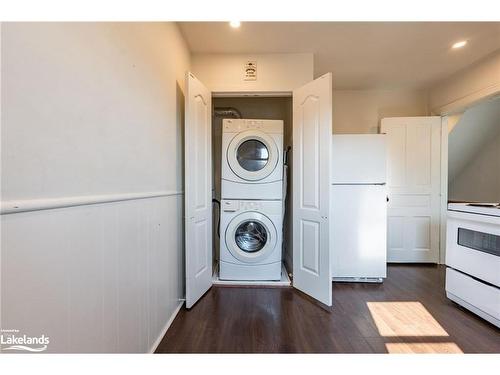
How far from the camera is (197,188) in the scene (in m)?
2.14

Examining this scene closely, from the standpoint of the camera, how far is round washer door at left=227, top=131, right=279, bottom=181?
2.50 metres

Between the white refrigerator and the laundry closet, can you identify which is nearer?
the laundry closet

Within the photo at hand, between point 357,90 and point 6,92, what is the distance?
3802 mm

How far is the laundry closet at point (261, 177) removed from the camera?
6.93 ft

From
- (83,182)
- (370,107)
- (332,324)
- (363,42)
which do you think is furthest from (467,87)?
(83,182)

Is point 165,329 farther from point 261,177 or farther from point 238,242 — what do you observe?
point 261,177

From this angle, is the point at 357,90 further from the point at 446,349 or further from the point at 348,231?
the point at 446,349

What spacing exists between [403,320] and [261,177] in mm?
1738

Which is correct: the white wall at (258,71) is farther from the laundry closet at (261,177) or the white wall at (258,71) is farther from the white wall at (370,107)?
the white wall at (370,107)

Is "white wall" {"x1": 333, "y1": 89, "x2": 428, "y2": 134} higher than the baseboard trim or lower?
higher

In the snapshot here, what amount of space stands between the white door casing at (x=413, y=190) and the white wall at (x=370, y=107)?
307 millimetres

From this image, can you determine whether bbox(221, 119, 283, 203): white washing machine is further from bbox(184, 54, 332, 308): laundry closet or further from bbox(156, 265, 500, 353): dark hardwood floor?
bbox(156, 265, 500, 353): dark hardwood floor

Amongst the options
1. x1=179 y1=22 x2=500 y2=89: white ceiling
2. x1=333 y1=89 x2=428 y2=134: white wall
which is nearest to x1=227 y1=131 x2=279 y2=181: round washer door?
x1=179 y1=22 x2=500 y2=89: white ceiling
